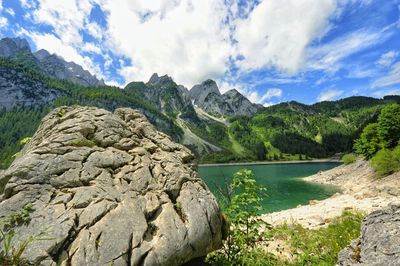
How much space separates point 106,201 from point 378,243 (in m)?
6.99

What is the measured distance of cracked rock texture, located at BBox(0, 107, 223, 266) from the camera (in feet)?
22.6

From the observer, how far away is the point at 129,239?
721 cm

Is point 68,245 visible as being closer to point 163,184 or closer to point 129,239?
point 129,239

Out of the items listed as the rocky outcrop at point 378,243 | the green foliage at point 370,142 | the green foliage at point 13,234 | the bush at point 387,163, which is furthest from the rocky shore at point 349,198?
the green foliage at point 13,234

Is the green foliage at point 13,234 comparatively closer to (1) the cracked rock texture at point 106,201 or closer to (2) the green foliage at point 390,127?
(1) the cracked rock texture at point 106,201

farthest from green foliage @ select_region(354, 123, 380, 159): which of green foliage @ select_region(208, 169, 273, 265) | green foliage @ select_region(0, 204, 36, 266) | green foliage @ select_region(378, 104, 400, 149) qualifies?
green foliage @ select_region(0, 204, 36, 266)

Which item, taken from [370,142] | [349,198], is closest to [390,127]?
[370,142]

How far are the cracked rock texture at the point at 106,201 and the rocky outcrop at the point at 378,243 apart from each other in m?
3.93

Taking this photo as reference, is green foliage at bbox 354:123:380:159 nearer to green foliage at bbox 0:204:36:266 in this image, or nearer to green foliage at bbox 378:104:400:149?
green foliage at bbox 378:104:400:149

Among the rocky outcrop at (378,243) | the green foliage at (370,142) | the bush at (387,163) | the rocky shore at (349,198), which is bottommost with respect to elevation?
the rocky shore at (349,198)

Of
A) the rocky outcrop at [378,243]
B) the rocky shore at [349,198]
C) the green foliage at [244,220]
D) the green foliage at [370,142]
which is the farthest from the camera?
the green foliage at [370,142]

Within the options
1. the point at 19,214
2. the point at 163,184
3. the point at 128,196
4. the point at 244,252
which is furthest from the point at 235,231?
the point at 19,214

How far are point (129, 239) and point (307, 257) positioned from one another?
5.04 metres

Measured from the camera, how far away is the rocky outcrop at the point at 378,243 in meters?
5.34
